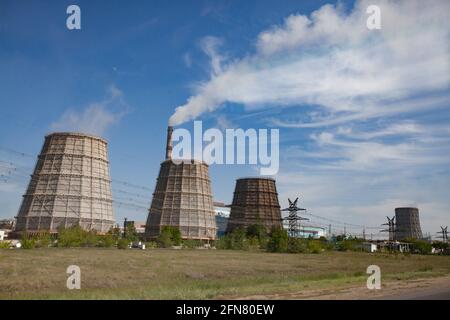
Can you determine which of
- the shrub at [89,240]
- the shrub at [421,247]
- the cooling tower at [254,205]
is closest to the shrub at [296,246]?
the shrub at [89,240]

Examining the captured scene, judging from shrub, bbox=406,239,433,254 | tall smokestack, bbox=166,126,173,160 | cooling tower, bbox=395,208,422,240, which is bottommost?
shrub, bbox=406,239,433,254

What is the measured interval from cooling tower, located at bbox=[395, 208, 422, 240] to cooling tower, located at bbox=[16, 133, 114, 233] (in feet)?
444

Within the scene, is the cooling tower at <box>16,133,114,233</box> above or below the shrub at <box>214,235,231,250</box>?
above

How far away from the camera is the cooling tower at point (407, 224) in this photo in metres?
188

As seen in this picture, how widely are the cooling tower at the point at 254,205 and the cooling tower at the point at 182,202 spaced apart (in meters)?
17.4

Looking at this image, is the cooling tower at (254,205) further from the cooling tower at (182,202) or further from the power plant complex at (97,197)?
the cooling tower at (182,202)

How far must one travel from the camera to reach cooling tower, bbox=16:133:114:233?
99125 mm

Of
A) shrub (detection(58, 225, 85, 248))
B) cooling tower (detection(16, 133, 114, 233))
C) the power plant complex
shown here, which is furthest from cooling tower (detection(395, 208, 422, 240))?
shrub (detection(58, 225, 85, 248))

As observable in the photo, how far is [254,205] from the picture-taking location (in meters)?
144

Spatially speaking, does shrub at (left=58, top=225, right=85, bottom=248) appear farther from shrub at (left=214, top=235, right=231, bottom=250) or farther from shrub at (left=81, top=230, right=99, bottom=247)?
shrub at (left=214, top=235, right=231, bottom=250)
